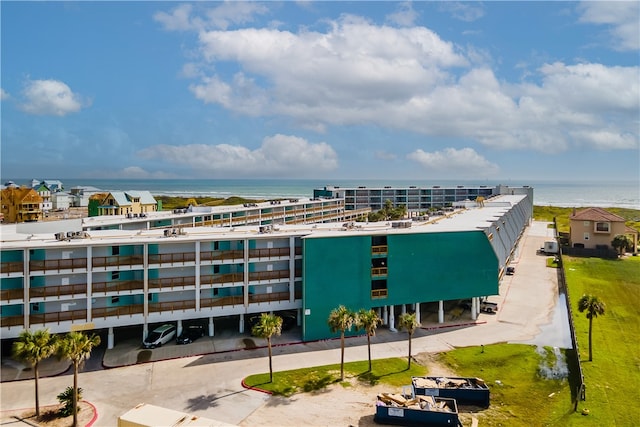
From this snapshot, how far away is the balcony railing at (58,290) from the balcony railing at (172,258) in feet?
18.8

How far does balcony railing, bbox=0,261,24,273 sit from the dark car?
1376 cm

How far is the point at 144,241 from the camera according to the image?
3619 centimetres

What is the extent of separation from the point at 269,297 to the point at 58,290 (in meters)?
17.6

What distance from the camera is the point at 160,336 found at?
3756cm

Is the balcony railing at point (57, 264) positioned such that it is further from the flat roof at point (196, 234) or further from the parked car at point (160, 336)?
the parked car at point (160, 336)

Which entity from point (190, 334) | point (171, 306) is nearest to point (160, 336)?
point (190, 334)

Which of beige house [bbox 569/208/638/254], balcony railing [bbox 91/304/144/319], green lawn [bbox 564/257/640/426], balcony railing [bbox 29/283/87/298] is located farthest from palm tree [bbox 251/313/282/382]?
beige house [bbox 569/208/638/254]

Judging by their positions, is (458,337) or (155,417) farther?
(458,337)

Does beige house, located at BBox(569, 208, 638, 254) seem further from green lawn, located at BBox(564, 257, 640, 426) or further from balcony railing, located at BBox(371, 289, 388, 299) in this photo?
balcony railing, located at BBox(371, 289, 388, 299)

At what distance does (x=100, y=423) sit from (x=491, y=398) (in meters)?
25.5

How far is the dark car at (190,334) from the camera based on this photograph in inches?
1502

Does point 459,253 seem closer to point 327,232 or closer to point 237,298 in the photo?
point 327,232

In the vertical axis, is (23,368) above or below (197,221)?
below

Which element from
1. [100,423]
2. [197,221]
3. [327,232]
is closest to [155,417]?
[100,423]
